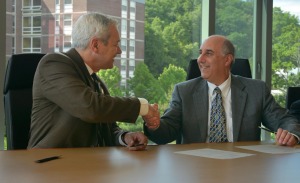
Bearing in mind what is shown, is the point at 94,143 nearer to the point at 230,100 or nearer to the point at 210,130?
the point at 210,130

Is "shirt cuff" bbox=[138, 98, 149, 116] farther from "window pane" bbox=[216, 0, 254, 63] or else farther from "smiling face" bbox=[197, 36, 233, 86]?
"window pane" bbox=[216, 0, 254, 63]

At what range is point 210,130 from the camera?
111 inches

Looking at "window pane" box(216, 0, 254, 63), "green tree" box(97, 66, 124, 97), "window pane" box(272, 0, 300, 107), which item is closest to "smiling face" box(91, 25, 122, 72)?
"green tree" box(97, 66, 124, 97)

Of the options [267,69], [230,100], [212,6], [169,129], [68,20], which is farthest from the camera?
[267,69]

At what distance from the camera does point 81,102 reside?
6.68 feet

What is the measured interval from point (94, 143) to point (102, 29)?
1.97 ft

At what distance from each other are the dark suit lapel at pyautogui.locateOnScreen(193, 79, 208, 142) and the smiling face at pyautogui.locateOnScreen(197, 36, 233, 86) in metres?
0.08

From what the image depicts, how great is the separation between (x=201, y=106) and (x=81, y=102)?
42.5 inches

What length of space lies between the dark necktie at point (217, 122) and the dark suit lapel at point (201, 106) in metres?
0.04

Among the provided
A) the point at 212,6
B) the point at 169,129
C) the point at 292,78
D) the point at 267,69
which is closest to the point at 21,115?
the point at 169,129

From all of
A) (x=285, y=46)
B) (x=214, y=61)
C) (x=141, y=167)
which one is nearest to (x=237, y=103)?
(x=214, y=61)

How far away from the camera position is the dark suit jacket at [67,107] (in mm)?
2051

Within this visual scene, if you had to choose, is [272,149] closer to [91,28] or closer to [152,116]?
[152,116]

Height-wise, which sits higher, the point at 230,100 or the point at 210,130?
the point at 230,100
